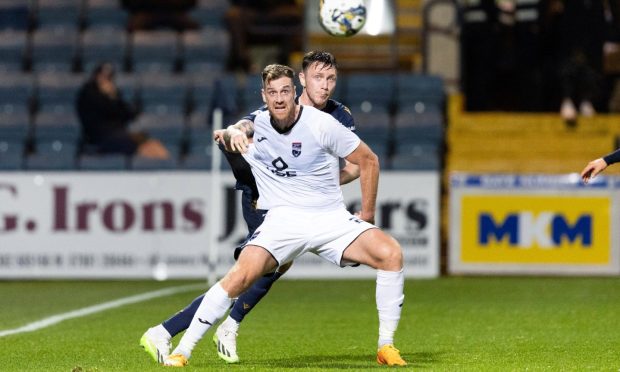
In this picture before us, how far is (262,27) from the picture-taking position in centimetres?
2195

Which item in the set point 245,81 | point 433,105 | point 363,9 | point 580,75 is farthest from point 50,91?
point 363,9

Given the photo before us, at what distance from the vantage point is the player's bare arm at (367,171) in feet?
26.5

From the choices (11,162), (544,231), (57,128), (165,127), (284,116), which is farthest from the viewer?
(57,128)

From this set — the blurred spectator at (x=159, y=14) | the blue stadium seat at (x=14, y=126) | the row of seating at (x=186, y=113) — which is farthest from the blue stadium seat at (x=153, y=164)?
the blurred spectator at (x=159, y=14)

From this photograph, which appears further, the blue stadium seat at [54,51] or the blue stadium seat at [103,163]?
the blue stadium seat at [54,51]

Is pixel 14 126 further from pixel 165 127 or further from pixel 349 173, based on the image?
pixel 349 173

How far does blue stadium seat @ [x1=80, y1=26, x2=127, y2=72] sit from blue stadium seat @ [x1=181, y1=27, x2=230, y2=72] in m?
0.94

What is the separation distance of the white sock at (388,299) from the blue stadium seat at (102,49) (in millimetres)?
13732

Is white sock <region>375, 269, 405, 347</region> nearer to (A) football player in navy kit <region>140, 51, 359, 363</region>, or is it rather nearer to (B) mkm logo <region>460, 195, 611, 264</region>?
(A) football player in navy kit <region>140, 51, 359, 363</region>

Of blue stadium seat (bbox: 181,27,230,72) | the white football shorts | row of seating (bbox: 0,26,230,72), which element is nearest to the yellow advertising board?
blue stadium seat (bbox: 181,27,230,72)

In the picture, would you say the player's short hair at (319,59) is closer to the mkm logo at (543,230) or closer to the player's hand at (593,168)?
the player's hand at (593,168)

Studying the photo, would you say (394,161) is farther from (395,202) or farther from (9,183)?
(9,183)

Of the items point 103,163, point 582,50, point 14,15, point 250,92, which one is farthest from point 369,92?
point 14,15

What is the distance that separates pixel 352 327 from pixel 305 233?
3.31m
